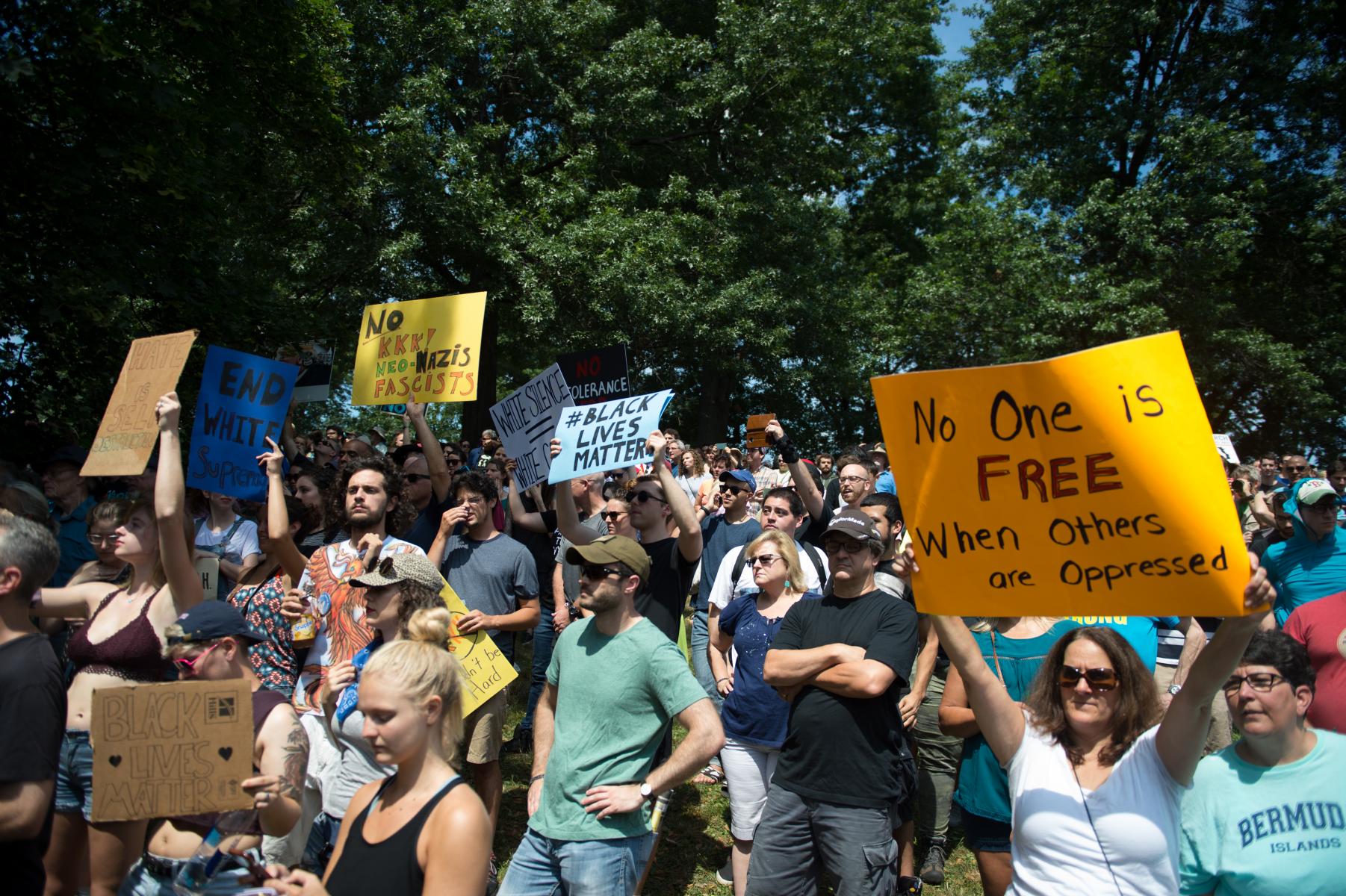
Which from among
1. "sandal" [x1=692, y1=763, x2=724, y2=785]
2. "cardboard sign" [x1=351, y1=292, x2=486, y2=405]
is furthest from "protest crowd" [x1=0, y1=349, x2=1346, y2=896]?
"sandal" [x1=692, y1=763, x2=724, y2=785]

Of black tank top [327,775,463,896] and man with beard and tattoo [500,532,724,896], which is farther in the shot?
man with beard and tattoo [500,532,724,896]

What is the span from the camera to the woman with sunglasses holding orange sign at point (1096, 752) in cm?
269

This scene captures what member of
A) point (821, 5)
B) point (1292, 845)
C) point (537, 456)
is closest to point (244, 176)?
point (537, 456)

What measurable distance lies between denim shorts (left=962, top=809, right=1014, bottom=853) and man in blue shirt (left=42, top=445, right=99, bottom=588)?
5.37 metres

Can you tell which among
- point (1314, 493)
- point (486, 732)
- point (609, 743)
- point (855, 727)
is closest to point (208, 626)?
point (609, 743)

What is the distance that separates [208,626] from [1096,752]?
2855 mm

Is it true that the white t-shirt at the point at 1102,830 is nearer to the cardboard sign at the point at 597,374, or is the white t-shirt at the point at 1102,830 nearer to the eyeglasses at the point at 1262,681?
the eyeglasses at the point at 1262,681

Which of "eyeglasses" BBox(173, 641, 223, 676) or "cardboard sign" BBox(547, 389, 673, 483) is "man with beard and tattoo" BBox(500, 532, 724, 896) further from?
"cardboard sign" BBox(547, 389, 673, 483)

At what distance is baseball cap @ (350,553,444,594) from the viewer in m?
4.02

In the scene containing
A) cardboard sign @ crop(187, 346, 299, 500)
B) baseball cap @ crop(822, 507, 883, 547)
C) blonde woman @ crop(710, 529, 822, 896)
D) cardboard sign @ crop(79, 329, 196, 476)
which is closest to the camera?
baseball cap @ crop(822, 507, 883, 547)

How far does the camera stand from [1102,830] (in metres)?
2.77

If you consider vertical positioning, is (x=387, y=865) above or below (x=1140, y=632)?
below

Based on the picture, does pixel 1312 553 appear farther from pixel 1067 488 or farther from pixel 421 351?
pixel 421 351

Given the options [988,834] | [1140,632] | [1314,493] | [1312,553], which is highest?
[1314,493]
